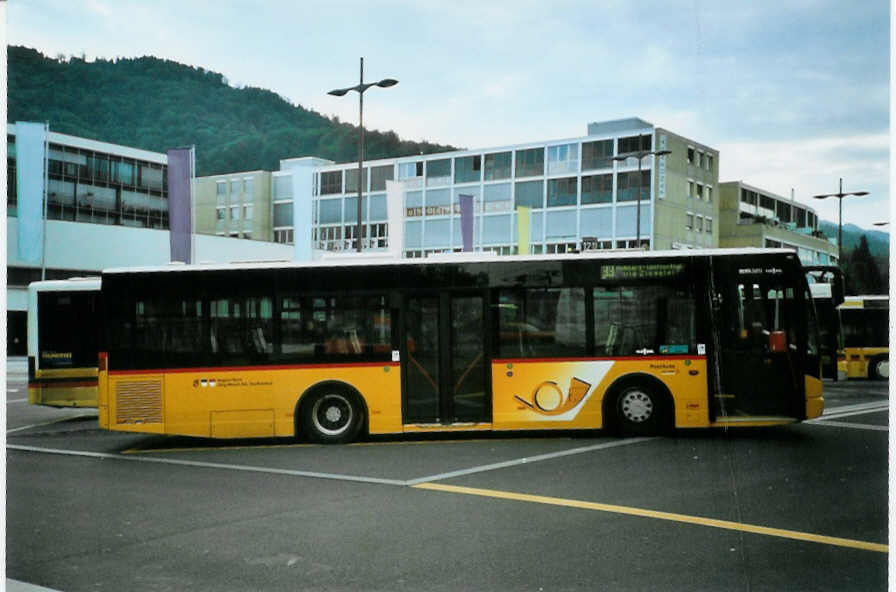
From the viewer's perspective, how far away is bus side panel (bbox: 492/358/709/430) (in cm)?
1164

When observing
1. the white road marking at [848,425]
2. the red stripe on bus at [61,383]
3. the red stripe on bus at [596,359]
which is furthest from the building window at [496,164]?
the red stripe on bus at [61,383]

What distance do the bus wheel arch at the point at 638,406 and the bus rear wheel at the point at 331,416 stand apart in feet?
10.6

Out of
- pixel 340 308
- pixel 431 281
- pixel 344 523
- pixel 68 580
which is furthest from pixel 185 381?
pixel 68 580

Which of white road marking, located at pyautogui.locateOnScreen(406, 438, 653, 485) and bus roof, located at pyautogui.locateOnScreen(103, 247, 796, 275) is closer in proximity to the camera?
white road marking, located at pyautogui.locateOnScreen(406, 438, 653, 485)

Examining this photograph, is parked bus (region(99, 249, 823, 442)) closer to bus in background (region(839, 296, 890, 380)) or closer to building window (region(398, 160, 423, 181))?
bus in background (region(839, 296, 890, 380))

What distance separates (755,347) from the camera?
1138cm

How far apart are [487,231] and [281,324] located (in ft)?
15.3

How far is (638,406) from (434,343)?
2744 mm

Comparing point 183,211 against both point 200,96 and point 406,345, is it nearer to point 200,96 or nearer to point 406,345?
point 200,96

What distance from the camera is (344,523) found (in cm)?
688

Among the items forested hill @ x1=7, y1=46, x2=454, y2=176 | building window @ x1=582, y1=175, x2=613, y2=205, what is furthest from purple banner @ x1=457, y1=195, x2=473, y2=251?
forested hill @ x1=7, y1=46, x2=454, y2=176

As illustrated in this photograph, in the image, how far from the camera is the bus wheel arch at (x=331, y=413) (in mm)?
11766

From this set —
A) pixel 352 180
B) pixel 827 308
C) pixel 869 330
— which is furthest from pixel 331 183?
pixel 869 330

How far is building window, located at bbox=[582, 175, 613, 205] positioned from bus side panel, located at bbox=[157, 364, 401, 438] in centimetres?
347
